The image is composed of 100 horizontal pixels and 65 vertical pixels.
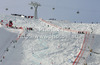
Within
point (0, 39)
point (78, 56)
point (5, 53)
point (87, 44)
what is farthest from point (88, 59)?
point (0, 39)

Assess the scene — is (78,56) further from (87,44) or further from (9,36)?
(9,36)

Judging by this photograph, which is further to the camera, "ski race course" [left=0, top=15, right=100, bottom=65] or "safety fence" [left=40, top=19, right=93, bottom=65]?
"ski race course" [left=0, top=15, right=100, bottom=65]

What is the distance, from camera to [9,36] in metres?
43.8

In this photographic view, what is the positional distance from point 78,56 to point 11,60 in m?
10.5

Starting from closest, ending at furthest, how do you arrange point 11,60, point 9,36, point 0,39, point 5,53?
point 11,60, point 5,53, point 0,39, point 9,36

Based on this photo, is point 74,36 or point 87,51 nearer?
point 87,51

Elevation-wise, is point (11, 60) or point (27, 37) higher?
point (27, 37)

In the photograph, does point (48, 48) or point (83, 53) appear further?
point (48, 48)

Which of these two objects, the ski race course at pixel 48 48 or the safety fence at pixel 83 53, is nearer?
the safety fence at pixel 83 53

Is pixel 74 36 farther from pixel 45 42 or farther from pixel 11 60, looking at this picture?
pixel 11 60

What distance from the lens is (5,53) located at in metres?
33.6

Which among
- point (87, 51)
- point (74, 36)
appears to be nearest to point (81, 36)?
point (74, 36)

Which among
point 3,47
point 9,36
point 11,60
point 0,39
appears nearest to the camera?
point 11,60

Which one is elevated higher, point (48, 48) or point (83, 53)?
point (48, 48)
